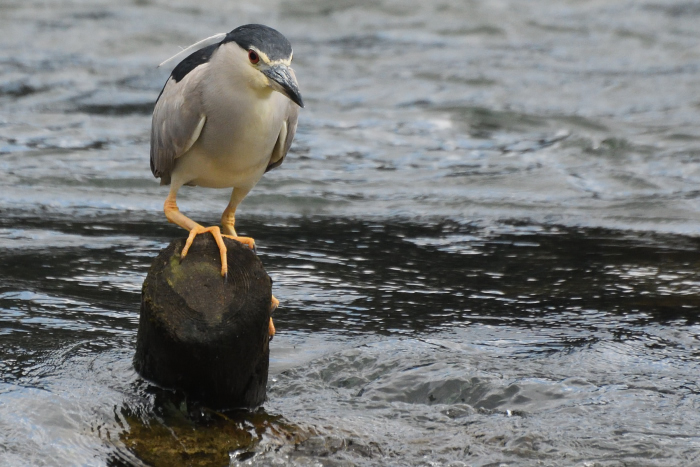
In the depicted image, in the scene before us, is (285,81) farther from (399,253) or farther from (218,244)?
(399,253)

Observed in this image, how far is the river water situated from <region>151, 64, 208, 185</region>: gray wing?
3.19 feet

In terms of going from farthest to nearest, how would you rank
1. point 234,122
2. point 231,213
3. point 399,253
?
point 399,253
point 231,213
point 234,122

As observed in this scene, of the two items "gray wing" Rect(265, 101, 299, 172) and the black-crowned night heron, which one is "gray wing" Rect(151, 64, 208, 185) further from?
"gray wing" Rect(265, 101, 299, 172)

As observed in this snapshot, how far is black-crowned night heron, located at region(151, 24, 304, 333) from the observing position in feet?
13.4

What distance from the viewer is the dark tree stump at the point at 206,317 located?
3.94 meters

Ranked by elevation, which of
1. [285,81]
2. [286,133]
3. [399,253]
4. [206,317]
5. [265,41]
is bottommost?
[399,253]

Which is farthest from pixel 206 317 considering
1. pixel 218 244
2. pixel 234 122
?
pixel 234 122

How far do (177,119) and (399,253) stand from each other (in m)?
2.54

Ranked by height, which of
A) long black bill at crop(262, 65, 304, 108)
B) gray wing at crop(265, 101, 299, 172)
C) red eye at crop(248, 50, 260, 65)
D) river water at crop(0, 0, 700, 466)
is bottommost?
river water at crop(0, 0, 700, 466)

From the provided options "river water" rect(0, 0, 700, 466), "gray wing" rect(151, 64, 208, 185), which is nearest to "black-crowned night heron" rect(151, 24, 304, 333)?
"gray wing" rect(151, 64, 208, 185)

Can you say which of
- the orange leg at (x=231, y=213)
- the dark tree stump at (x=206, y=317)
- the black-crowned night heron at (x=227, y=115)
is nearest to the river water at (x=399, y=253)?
the dark tree stump at (x=206, y=317)

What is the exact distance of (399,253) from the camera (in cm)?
675

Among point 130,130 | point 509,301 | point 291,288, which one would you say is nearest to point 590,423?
point 509,301

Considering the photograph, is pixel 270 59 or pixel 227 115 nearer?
pixel 270 59
